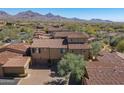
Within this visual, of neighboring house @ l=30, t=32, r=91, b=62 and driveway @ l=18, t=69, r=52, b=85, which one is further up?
neighboring house @ l=30, t=32, r=91, b=62

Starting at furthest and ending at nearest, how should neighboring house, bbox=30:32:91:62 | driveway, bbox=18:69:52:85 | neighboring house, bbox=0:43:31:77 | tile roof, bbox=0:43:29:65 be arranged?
1. tile roof, bbox=0:43:29:65
2. neighboring house, bbox=30:32:91:62
3. neighboring house, bbox=0:43:31:77
4. driveway, bbox=18:69:52:85

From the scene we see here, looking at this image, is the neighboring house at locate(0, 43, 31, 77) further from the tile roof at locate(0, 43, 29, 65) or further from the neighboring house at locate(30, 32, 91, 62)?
the neighboring house at locate(30, 32, 91, 62)

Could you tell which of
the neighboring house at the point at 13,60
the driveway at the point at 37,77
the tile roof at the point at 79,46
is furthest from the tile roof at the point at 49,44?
the driveway at the point at 37,77

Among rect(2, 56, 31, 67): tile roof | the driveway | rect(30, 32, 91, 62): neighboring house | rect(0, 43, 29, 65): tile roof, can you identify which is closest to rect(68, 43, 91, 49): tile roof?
rect(30, 32, 91, 62): neighboring house

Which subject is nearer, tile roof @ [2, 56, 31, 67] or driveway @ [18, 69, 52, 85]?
driveway @ [18, 69, 52, 85]
